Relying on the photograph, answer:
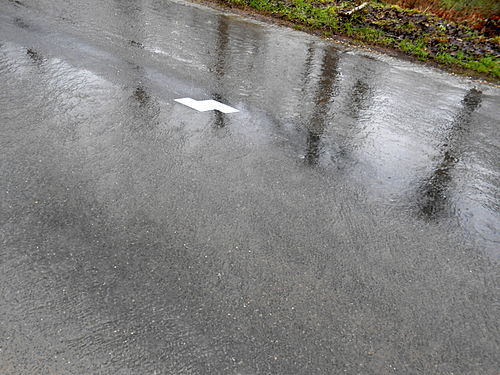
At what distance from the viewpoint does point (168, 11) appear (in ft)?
43.6

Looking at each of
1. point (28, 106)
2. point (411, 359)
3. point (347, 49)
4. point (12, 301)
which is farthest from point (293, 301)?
point (347, 49)

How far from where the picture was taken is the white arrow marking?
6445 millimetres

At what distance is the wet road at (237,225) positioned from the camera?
2900 millimetres

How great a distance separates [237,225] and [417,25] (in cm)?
1190

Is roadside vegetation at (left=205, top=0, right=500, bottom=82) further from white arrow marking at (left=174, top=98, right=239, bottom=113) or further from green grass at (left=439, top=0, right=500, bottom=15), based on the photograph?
white arrow marking at (left=174, top=98, right=239, bottom=113)

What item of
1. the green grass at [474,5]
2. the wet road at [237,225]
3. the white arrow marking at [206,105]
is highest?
the green grass at [474,5]

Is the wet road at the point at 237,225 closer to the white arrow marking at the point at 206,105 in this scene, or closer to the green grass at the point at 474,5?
the white arrow marking at the point at 206,105

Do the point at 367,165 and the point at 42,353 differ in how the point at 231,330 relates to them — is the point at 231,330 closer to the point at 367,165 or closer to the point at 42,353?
the point at 42,353

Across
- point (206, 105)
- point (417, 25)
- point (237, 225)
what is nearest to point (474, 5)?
point (417, 25)

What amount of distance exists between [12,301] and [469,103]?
27.3 ft

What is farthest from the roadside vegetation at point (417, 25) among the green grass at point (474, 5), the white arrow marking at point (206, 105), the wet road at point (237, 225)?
the white arrow marking at point (206, 105)

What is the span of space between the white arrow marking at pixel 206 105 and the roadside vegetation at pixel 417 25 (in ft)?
22.5

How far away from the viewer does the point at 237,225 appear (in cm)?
404

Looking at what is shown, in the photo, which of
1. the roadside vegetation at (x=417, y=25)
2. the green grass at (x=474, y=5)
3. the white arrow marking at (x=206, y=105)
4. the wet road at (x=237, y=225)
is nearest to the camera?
the wet road at (x=237, y=225)
